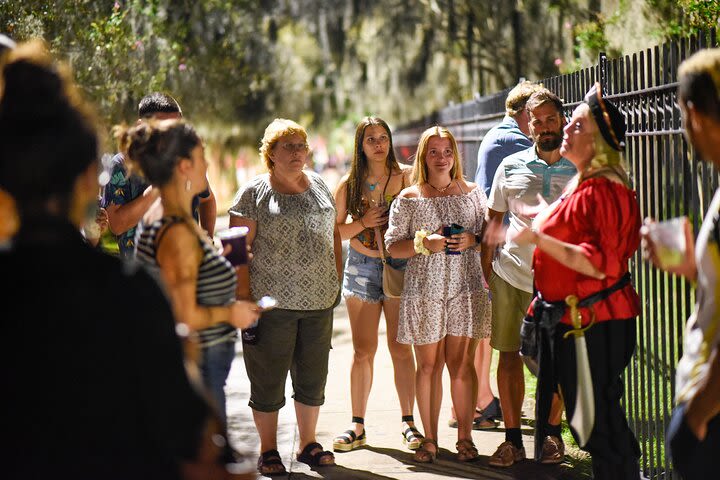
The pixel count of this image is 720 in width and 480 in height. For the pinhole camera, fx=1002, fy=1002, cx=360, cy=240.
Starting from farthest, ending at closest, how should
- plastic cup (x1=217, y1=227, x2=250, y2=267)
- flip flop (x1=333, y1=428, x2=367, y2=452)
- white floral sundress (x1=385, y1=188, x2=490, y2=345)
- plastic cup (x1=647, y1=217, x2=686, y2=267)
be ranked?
flip flop (x1=333, y1=428, x2=367, y2=452), white floral sundress (x1=385, y1=188, x2=490, y2=345), plastic cup (x1=217, y1=227, x2=250, y2=267), plastic cup (x1=647, y1=217, x2=686, y2=267)

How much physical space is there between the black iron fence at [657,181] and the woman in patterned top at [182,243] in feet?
6.83

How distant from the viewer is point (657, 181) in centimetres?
491

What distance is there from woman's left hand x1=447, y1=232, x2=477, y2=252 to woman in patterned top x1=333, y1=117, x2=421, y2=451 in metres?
0.61

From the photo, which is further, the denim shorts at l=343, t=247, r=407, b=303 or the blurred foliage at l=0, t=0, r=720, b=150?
the blurred foliage at l=0, t=0, r=720, b=150

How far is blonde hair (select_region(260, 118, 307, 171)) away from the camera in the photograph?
5.86 m

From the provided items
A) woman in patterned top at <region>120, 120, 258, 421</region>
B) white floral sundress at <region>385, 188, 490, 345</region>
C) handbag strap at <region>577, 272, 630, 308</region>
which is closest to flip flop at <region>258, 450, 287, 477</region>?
white floral sundress at <region>385, 188, 490, 345</region>

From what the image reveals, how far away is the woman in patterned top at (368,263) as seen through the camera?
6.49 meters

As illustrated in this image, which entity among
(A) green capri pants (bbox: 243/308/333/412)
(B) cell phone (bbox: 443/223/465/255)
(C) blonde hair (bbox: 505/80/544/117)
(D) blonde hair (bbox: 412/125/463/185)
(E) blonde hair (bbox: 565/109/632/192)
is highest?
(C) blonde hair (bbox: 505/80/544/117)

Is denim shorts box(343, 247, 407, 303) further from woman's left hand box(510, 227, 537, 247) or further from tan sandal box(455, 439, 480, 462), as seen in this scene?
woman's left hand box(510, 227, 537, 247)

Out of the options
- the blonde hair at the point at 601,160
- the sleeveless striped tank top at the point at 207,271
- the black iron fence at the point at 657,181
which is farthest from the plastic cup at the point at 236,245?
the black iron fence at the point at 657,181

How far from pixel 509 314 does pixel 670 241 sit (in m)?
2.62

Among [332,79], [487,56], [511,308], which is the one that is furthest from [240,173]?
[511,308]

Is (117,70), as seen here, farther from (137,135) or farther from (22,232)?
(22,232)

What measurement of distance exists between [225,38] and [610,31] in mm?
7992
